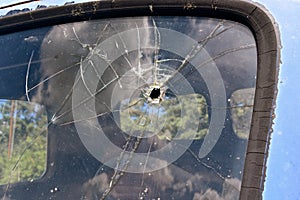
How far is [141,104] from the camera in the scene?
5.50 feet

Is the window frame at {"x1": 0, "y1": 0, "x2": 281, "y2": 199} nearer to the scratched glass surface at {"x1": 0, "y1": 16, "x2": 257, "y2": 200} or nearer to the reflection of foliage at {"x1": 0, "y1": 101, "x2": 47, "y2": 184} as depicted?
the scratched glass surface at {"x1": 0, "y1": 16, "x2": 257, "y2": 200}

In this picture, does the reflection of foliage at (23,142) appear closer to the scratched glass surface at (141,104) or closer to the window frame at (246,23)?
the scratched glass surface at (141,104)

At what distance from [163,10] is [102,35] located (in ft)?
0.90

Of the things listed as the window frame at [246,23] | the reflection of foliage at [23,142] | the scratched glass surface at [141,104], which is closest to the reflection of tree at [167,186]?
the scratched glass surface at [141,104]

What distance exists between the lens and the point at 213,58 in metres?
1.64

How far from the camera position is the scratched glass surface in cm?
154

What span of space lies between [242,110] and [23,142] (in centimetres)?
87

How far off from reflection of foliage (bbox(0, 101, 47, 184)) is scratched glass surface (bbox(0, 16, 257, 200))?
0.11ft

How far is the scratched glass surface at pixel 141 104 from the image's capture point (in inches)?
60.8

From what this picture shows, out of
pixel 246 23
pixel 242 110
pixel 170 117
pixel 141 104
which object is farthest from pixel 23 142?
pixel 246 23

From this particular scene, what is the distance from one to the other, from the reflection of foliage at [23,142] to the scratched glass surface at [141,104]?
0.03m

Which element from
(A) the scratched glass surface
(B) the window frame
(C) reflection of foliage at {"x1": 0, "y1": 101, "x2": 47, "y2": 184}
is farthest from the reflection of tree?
(C) reflection of foliage at {"x1": 0, "y1": 101, "x2": 47, "y2": 184}

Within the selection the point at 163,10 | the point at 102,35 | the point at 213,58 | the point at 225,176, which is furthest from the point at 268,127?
the point at 102,35

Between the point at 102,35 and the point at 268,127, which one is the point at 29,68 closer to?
the point at 102,35
